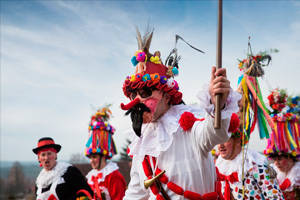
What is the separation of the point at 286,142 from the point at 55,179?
456 centimetres

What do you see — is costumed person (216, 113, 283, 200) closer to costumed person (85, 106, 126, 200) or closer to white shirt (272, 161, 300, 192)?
white shirt (272, 161, 300, 192)

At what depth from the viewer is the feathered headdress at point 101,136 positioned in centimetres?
639

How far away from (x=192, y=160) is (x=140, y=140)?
592 millimetres

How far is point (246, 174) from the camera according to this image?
12.7 ft

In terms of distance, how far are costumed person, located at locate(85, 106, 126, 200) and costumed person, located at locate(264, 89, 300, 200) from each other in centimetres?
326

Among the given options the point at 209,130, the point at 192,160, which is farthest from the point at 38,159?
the point at 209,130

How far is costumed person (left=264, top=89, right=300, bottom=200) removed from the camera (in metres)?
5.73

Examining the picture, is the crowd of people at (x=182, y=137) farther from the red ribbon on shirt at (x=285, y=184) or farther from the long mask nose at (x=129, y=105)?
the red ribbon on shirt at (x=285, y=184)

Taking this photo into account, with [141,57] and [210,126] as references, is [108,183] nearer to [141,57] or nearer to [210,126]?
[141,57]

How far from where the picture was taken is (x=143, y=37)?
9.64ft

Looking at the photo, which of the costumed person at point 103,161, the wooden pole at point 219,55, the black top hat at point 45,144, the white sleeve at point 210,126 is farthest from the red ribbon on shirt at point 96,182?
the wooden pole at point 219,55

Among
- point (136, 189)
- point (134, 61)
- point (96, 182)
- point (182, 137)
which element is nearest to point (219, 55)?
point (182, 137)

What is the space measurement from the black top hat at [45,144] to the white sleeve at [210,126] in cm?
368

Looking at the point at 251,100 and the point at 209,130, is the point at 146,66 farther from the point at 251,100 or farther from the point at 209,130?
the point at 251,100
